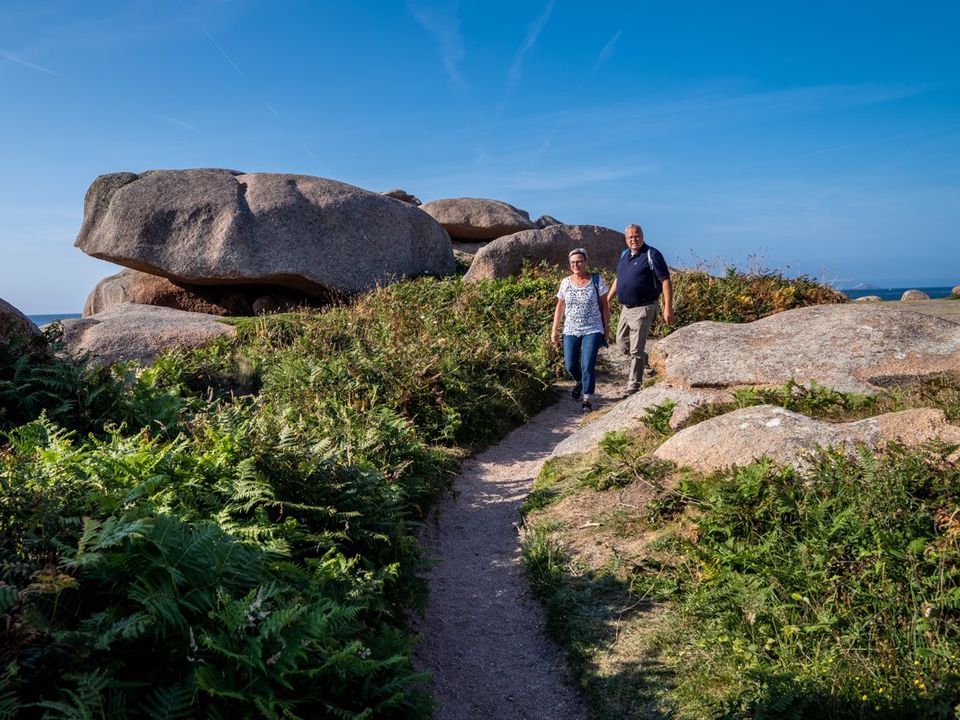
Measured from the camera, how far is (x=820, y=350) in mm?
8977

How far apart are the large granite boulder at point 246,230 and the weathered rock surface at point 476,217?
7.30 metres

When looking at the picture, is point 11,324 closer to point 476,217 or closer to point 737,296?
point 737,296

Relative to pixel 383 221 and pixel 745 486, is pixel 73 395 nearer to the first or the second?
pixel 745 486

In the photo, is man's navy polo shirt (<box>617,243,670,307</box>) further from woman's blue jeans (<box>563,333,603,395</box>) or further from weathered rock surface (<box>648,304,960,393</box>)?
weathered rock surface (<box>648,304,960,393</box>)

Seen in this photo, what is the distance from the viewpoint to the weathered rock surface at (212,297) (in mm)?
17547

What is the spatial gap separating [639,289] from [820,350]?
2804 mm

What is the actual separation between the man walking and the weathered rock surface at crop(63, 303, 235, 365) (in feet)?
24.6

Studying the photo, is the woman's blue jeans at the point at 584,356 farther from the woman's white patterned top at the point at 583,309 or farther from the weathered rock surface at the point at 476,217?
the weathered rock surface at the point at 476,217

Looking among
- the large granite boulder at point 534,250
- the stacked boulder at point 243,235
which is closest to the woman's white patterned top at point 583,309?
the stacked boulder at point 243,235

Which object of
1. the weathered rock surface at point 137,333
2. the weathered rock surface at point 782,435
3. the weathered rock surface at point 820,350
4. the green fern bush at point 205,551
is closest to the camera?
the green fern bush at point 205,551

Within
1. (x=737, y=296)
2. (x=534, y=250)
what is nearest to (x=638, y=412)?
(x=737, y=296)

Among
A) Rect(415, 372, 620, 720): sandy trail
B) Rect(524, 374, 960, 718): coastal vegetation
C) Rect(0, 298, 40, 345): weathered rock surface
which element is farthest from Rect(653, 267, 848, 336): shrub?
Rect(0, 298, 40, 345): weathered rock surface

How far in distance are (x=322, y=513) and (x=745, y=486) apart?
3.22 metres

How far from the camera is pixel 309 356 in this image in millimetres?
11078
